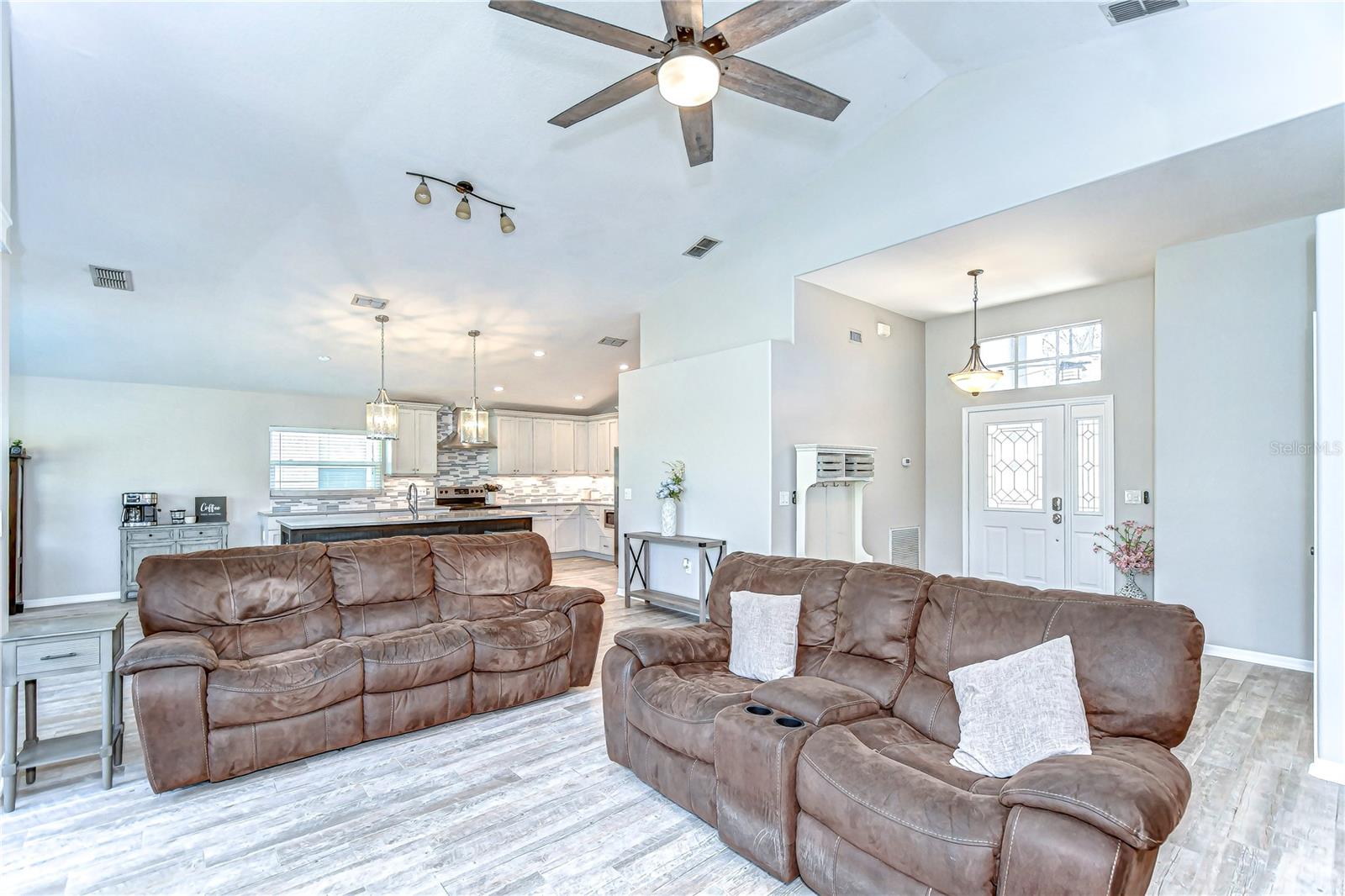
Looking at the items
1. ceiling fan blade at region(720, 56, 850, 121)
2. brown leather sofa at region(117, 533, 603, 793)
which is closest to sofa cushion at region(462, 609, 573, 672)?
brown leather sofa at region(117, 533, 603, 793)

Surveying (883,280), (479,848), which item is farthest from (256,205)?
(883,280)

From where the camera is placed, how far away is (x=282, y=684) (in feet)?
9.99

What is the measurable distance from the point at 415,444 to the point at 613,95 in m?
7.48

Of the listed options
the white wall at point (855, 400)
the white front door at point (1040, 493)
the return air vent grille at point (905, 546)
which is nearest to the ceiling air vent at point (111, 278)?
the white wall at point (855, 400)

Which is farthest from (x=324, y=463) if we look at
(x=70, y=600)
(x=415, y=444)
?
(x=70, y=600)

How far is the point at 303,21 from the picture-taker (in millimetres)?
3168

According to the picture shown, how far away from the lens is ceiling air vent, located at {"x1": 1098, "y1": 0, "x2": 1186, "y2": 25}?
3404 mm

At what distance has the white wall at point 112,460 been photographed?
6664 millimetres

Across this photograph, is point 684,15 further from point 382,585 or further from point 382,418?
point 382,418

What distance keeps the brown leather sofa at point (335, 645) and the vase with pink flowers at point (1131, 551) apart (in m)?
4.56

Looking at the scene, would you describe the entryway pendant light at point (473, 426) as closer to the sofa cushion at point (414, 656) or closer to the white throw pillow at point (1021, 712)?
the sofa cushion at point (414, 656)

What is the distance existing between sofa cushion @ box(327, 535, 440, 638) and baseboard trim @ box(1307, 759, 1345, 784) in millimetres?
4620

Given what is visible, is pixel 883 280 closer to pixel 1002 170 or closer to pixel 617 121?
pixel 1002 170

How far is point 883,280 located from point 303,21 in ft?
15.1
